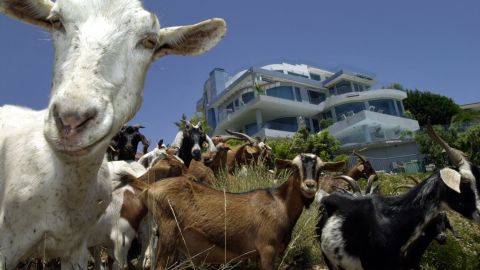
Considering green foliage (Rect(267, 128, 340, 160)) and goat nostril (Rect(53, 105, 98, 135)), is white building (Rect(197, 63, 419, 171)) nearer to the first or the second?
green foliage (Rect(267, 128, 340, 160))

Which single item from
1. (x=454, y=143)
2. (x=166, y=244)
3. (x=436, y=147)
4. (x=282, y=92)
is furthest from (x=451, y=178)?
(x=282, y=92)

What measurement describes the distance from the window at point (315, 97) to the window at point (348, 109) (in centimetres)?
375

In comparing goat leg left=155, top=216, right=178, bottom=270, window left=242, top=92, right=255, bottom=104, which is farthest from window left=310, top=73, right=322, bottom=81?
goat leg left=155, top=216, right=178, bottom=270

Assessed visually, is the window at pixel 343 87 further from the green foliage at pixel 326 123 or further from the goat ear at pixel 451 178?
the goat ear at pixel 451 178

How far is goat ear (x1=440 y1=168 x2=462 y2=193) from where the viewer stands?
4.21m

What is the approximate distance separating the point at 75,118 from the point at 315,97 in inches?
2018

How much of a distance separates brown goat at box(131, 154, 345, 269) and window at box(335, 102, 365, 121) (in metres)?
42.3

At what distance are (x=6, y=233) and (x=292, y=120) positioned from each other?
46.6 m

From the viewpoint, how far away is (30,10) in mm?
2252

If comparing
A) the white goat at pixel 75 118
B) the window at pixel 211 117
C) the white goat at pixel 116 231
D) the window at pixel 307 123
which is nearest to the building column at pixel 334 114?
the window at pixel 307 123

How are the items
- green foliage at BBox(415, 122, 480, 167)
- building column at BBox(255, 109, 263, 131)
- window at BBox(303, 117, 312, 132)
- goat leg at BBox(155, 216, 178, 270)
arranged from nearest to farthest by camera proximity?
goat leg at BBox(155, 216, 178, 270)
green foliage at BBox(415, 122, 480, 167)
building column at BBox(255, 109, 263, 131)
window at BBox(303, 117, 312, 132)

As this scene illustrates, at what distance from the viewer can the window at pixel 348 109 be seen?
151 ft

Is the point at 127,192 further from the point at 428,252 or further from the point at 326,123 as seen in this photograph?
the point at 326,123

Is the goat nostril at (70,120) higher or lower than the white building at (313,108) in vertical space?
lower
